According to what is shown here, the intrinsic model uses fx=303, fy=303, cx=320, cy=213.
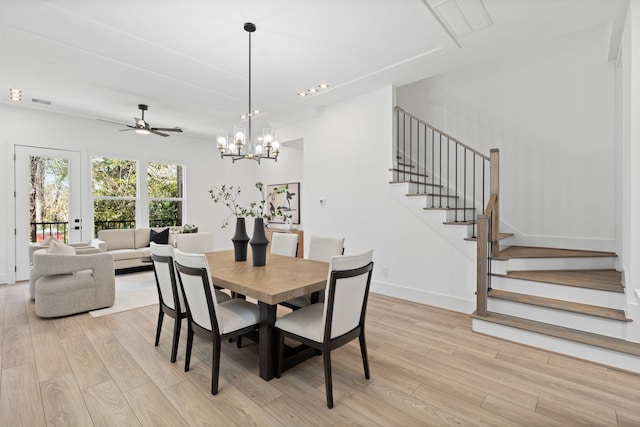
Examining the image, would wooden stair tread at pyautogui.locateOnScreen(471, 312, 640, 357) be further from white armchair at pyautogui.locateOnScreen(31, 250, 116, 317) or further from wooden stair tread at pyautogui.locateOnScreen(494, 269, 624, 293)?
white armchair at pyautogui.locateOnScreen(31, 250, 116, 317)

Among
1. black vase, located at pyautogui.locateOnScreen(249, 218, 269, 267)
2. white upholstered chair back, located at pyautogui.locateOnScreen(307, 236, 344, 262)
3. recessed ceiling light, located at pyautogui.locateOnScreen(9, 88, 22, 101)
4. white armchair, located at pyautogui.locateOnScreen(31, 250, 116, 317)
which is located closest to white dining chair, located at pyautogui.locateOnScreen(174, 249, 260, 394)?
black vase, located at pyautogui.locateOnScreen(249, 218, 269, 267)

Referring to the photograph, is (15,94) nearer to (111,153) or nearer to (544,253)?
(111,153)

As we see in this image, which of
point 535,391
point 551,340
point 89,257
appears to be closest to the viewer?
point 535,391

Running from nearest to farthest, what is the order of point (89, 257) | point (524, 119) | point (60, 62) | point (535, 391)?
1. point (535, 391)
2. point (60, 62)
3. point (89, 257)
4. point (524, 119)

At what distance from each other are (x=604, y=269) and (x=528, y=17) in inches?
111

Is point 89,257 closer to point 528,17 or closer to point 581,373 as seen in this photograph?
point 581,373

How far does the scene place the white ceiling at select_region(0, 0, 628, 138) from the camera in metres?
2.50

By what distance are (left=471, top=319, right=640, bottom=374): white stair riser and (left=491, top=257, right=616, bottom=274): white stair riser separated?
27.1 inches

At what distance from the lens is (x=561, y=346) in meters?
2.55

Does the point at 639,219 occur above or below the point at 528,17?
below

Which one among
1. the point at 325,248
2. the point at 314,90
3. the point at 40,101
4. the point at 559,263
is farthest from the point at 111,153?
the point at 559,263

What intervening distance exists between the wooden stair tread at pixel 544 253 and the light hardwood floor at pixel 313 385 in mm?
1131

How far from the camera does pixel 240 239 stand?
9.66 feet

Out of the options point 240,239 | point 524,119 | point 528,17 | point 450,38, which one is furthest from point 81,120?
point 524,119
